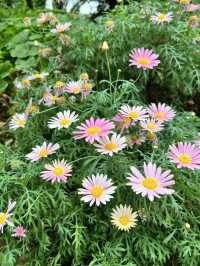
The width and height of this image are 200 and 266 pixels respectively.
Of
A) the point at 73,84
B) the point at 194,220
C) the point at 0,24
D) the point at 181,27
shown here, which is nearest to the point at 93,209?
the point at 194,220

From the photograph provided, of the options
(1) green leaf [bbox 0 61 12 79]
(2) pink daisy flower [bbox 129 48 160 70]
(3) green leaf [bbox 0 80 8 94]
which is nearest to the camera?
(2) pink daisy flower [bbox 129 48 160 70]

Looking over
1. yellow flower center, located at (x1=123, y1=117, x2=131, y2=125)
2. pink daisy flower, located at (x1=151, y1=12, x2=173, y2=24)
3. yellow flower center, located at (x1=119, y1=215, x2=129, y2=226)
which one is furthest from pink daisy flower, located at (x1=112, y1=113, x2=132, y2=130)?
pink daisy flower, located at (x1=151, y1=12, x2=173, y2=24)

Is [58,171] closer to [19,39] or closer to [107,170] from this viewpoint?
[107,170]

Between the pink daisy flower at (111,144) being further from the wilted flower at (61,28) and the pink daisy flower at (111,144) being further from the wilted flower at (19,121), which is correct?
the wilted flower at (61,28)

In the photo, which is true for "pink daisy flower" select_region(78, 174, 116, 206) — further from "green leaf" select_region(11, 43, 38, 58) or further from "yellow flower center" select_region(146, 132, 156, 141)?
"green leaf" select_region(11, 43, 38, 58)

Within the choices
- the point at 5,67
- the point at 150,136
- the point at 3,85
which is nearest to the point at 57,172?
the point at 150,136

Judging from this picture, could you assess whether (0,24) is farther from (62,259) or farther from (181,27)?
(62,259)

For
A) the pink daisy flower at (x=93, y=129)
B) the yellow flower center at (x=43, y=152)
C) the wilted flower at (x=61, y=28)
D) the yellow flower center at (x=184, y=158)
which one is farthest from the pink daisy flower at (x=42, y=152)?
the wilted flower at (x=61, y=28)
